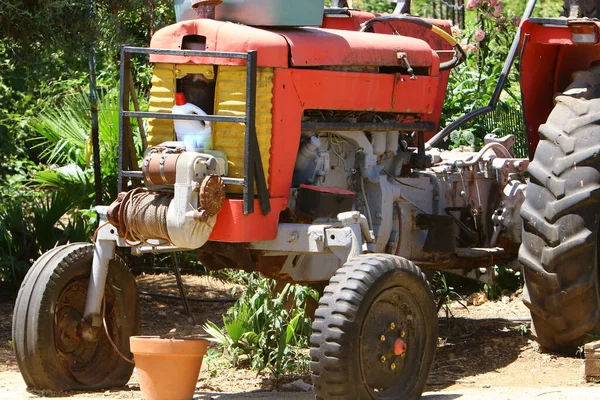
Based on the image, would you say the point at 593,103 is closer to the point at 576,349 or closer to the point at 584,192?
the point at 584,192

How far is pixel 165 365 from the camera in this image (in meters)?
5.61

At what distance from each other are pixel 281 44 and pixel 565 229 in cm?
182

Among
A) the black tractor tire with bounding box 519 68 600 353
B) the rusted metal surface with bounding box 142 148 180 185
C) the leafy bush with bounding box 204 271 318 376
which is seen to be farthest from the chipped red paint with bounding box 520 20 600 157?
the rusted metal surface with bounding box 142 148 180 185

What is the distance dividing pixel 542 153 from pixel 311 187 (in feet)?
4.55

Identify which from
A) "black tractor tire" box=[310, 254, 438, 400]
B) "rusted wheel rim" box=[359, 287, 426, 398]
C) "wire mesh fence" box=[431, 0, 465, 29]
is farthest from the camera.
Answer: "wire mesh fence" box=[431, 0, 465, 29]

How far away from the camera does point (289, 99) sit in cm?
595

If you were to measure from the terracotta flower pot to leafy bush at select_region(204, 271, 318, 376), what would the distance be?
933mm

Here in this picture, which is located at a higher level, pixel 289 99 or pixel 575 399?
pixel 289 99

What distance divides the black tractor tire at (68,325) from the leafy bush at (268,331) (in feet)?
2.18

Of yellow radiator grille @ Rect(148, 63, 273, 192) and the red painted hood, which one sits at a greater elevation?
the red painted hood

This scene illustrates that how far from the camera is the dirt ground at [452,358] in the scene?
6199mm

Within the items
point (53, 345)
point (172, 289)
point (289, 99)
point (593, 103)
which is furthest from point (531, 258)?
point (172, 289)

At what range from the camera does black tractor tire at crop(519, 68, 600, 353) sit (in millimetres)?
6199

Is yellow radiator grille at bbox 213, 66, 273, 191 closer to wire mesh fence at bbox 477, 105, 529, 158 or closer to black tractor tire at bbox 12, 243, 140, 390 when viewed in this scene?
black tractor tire at bbox 12, 243, 140, 390
